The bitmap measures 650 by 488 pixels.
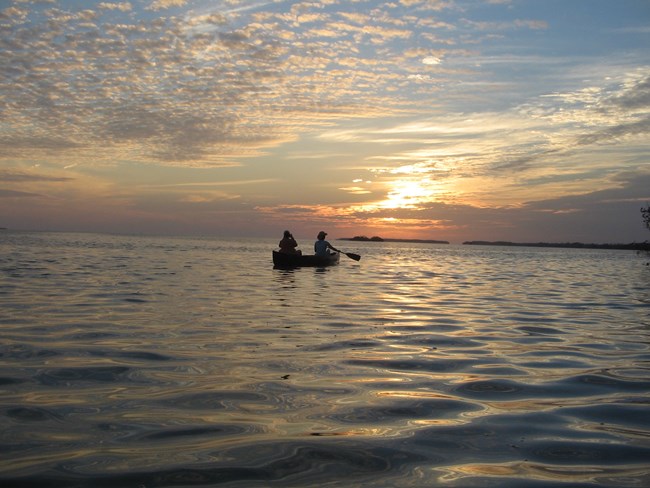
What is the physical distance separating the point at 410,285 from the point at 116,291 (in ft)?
38.1

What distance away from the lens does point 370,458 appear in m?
4.47

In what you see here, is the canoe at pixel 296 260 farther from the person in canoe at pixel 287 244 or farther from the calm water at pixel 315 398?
the calm water at pixel 315 398

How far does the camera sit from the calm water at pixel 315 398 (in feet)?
13.9

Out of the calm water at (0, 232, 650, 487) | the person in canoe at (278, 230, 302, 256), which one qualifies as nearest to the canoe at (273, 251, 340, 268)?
the person in canoe at (278, 230, 302, 256)

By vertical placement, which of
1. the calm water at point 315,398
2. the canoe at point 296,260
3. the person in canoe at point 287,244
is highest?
the person in canoe at point 287,244

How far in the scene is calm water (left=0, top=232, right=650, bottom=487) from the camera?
4.24 metres

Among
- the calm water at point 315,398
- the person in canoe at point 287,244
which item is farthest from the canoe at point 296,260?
the calm water at point 315,398

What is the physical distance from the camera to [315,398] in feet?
20.4

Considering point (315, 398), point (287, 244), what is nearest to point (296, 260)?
point (287, 244)

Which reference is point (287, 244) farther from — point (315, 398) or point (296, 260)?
point (315, 398)

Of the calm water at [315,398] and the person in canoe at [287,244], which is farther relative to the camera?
the person in canoe at [287,244]

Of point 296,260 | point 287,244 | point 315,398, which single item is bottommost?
point 315,398

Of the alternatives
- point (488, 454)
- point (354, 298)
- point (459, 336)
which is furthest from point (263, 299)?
point (488, 454)

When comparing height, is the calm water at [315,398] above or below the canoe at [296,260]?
below
